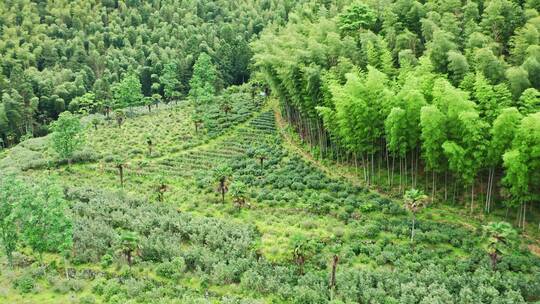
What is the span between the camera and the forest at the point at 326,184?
1323 inches

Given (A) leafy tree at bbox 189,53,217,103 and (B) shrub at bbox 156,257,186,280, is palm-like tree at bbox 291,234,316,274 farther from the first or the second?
(A) leafy tree at bbox 189,53,217,103

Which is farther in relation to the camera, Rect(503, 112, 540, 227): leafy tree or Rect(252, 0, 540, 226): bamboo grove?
Rect(252, 0, 540, 226): bamboo grove

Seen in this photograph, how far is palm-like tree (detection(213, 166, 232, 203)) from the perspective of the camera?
4541 cm

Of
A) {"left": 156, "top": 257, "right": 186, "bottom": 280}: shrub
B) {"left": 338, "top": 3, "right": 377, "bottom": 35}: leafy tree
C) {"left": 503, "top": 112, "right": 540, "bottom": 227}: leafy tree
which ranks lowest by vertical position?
{"left": 156, "top": 257, "right": 186, "bottom": 280}: shrub

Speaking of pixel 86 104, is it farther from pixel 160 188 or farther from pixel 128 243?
pixel 128 243

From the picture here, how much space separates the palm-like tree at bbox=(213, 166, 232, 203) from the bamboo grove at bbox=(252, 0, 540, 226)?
1001 cm

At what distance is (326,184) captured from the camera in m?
47.7

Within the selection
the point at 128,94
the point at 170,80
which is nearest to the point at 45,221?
the point at 128,94

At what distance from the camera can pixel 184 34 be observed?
113m

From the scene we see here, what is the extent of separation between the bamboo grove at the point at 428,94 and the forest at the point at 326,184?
0.16 m

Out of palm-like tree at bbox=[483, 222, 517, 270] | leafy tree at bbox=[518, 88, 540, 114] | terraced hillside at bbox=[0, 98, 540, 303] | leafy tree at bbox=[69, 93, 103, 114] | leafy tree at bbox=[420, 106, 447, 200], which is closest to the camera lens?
palm-like tree at bbox=[483, 222, 517, 270]

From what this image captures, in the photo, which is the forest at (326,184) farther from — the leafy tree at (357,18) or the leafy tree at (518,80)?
the leafy tree at (357,18)

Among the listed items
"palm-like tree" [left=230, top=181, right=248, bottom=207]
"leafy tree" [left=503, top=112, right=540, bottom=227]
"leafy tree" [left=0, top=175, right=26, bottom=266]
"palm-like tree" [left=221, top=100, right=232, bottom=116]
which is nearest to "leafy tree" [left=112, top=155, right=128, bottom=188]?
"palm-like tree" [left=230, top=181, right=248, bottom=207]

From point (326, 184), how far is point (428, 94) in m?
12.5
